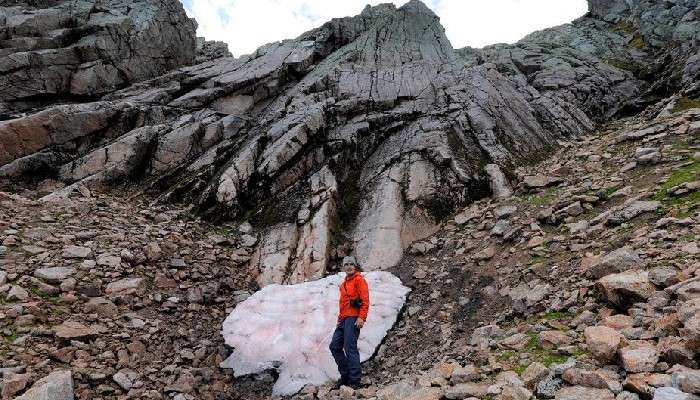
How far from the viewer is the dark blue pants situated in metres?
9.24

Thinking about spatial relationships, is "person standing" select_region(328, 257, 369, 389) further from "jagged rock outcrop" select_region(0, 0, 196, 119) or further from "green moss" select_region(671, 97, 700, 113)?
"jagged rock outcrop" select_region(0, 0, 196, 119)

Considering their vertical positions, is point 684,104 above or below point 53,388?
above

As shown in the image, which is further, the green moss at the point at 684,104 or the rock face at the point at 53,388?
the green moss at the point at 684,104

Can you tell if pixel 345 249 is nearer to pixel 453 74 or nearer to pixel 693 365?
pixel 693 365

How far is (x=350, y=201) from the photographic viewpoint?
16.9 metres

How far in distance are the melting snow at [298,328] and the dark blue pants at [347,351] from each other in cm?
42

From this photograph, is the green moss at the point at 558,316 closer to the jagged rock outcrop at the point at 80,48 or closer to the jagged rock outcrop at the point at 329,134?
the jagged rock outcrop at the point at 329,134

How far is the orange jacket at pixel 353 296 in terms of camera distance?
9.91 m

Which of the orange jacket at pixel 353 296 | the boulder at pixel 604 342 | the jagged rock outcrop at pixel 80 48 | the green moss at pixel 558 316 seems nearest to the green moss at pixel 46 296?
the orange jacket at pixel 353 296

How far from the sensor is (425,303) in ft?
38.0

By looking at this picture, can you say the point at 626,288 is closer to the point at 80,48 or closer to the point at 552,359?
the point at 552,359

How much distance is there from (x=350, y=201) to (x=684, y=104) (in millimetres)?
14595

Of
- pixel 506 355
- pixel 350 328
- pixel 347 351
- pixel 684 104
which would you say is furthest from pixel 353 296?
pixel 684 104

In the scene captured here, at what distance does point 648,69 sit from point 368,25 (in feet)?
62.3
